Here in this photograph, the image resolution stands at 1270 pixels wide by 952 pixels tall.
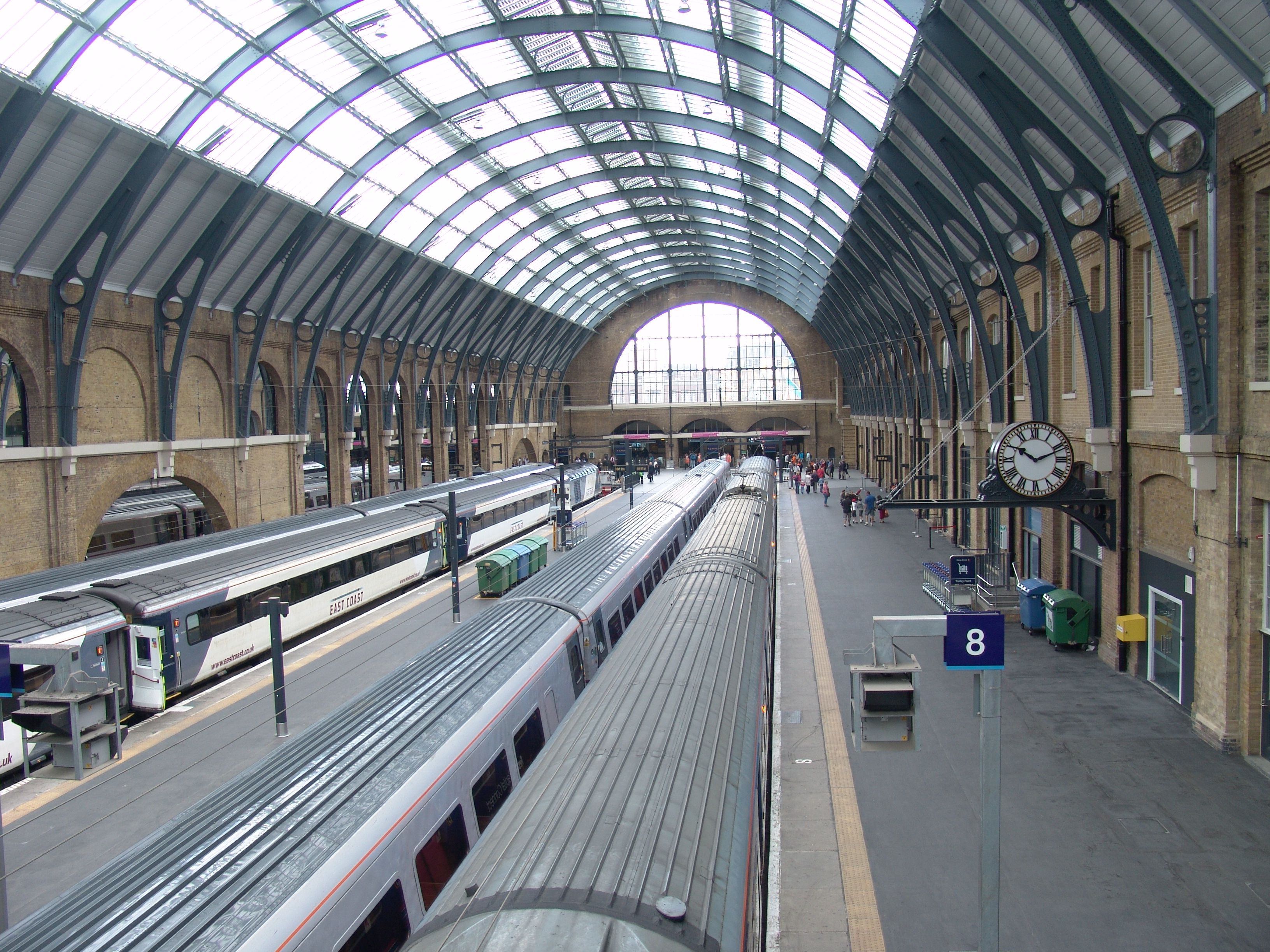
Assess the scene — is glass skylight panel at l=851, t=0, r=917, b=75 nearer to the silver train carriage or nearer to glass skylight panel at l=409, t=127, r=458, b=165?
the silver train carriage

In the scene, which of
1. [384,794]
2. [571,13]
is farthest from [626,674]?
[571,13]

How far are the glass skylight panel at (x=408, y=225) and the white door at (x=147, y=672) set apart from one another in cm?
1791

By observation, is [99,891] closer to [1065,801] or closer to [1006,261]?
[1065,801]

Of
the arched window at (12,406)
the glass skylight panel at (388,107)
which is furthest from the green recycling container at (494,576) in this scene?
the glass skylight panel at (388,107)

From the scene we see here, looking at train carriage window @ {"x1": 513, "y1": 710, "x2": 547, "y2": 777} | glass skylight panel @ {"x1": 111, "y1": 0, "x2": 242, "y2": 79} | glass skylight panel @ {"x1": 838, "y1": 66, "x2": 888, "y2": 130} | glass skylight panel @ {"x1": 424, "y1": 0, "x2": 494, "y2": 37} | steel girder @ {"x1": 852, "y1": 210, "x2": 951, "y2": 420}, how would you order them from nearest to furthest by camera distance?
train carriage window @ {"x1": 513, "y1": 710, "x2": 547, "y2": 777}, glass skylight panel @ {"x1": 111, "y1": 0, "x2": 242, "y2": 79}, glass skylight panel @ {"x1": 838, "y1": 66, "x2": 888, "y2": 130}, glass skylight panel @ {"x1": 424, "y1": 0, "x2": 494, "y2": 37}, steel girder @ {"x1": 852, "y1": 210, "x2": 951, "y2": 420}

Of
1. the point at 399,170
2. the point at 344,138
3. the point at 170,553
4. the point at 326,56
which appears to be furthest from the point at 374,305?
the point at 170,553

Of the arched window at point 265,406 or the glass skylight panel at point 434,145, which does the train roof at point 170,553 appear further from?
the glass skylight panel at point 434,145

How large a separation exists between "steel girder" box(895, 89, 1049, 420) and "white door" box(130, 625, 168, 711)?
560 inches

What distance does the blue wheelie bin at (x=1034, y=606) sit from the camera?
14.5 metres

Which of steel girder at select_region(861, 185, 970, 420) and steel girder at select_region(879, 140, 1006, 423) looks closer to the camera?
steel girder at select_region(879, 140, 1006, 423)

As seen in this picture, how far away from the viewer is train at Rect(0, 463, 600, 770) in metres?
11.7

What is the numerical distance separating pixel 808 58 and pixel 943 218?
4401 mm

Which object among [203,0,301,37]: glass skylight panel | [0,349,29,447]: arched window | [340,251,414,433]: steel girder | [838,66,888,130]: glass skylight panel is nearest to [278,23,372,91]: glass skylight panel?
[203,0,301,37]: glass skylight panel

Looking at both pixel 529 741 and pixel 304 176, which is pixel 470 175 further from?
pixel 529 741
